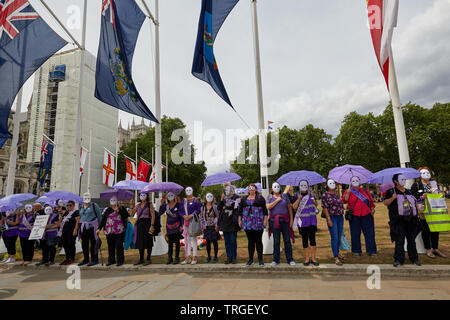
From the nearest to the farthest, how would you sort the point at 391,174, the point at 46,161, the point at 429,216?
the point at 391,174 → the point at 429,216 → the point at 46,161

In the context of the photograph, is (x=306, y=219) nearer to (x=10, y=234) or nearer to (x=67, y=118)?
(x=10, y=234)

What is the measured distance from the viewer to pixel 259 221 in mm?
6523

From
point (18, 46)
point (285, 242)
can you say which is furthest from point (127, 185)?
point (18, 46)

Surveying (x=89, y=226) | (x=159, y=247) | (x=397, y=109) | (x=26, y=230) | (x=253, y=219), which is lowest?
(x=159, y=247)

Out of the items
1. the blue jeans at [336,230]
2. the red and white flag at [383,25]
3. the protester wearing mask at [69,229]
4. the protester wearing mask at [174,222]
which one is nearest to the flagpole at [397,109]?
Result: the red and white flag at [383,25]

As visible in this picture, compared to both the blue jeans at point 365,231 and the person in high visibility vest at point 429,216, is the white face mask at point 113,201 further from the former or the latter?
the person in high visibility vest at point 429,216

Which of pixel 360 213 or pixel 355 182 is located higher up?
pixel 355 182

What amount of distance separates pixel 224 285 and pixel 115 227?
141 inches

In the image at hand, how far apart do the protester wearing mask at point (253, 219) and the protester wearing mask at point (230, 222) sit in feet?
0.51

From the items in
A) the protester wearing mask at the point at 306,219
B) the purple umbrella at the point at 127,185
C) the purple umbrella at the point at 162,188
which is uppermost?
the purple umbrella at the point at 127,185

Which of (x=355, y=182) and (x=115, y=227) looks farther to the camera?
(x=115, y=227)

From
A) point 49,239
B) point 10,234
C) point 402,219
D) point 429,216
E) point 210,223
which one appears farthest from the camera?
point 10,234

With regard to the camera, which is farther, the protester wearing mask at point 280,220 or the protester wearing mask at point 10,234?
the protester wearing mask at point 10,234

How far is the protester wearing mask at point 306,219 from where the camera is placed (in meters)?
6.24
